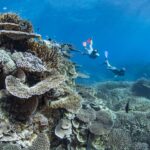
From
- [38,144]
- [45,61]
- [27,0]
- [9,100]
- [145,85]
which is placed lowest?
[38,144]

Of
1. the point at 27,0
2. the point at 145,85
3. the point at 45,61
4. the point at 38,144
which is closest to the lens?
the point at 38,144

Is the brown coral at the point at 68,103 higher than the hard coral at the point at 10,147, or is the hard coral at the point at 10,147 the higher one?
the brown coral at the point at 68,103

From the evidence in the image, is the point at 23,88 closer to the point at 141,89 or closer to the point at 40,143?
the point at 40,143

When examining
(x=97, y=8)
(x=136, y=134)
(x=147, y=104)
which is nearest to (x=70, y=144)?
(x=136, y=134)

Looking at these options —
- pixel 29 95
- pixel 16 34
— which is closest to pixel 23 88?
pixel 29 95

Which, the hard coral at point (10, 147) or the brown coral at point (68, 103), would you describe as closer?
the hard coral at point (10, 147)

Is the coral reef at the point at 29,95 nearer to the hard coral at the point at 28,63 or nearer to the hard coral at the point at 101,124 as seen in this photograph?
the hard coral at the point at 28,63

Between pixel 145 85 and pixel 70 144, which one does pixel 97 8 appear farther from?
pixel 70 144

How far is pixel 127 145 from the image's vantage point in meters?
8.72

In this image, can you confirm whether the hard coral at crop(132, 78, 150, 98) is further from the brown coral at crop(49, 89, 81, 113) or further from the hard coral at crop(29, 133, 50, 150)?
the hard coral at crop(29, 133, 50, 150)

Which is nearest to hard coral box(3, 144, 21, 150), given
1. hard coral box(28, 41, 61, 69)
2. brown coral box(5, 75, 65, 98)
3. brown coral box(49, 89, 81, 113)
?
brown coral box(5, 75, 65, 98)

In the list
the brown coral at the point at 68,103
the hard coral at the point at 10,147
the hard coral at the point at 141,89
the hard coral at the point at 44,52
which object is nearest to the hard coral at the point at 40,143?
the hard coral at the point at 10,147

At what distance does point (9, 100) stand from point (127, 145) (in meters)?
4.25

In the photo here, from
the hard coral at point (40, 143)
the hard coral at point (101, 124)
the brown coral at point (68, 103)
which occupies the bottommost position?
the hard coral at point (40, 143)
